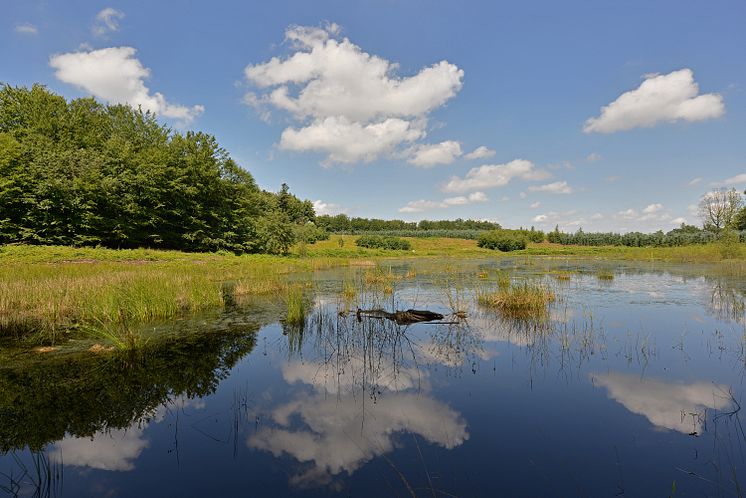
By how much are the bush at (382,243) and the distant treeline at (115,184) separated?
780 inches

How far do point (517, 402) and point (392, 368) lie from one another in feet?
7.73

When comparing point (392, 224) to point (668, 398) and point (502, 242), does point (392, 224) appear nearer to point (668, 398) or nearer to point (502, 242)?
point (502, 242)

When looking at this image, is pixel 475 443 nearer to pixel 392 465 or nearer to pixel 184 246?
pixel 392 465

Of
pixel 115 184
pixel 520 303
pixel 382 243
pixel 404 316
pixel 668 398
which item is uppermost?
pixel 115 184

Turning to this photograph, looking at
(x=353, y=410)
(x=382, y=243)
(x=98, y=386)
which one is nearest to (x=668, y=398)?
(x=353, y=410)

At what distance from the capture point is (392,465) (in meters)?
4.15

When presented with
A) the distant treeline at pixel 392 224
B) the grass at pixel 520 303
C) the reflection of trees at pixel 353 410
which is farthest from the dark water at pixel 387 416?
the distant treeline at pixel 392 224

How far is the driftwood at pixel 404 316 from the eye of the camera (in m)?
11.0

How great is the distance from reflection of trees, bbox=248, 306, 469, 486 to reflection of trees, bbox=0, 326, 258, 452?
1724 mm

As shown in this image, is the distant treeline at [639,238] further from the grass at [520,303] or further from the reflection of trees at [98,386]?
the reflection of trees at [98,386]

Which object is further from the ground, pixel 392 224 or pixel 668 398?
pixel 392 224

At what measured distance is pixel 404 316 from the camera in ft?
36.3

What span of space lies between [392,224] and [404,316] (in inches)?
4415

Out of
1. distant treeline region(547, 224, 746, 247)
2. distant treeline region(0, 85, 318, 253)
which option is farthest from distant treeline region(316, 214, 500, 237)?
distant treeline region(0, 85, 318, 253)
